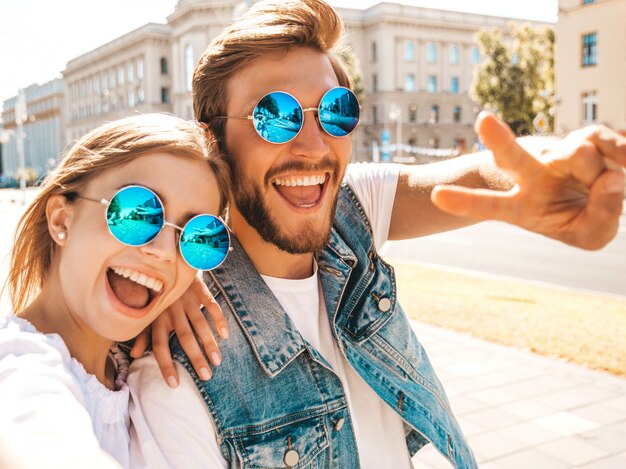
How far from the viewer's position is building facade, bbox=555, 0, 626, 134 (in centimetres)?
2594

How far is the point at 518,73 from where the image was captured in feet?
132

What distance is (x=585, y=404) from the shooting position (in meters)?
5.24

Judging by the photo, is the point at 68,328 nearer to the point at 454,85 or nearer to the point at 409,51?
the point at 409,51

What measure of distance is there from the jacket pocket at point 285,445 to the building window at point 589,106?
3004 centimetres

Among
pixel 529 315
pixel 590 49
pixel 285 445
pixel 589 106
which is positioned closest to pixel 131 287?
pixel 285 445

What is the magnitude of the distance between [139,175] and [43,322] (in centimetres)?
48

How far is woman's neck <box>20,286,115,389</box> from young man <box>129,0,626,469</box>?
0.16 m

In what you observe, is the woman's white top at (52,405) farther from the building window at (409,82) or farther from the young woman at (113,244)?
the building window at (409,82)

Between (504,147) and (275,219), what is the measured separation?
1054 mm

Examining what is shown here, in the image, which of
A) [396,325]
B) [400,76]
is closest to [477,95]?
[400,76]

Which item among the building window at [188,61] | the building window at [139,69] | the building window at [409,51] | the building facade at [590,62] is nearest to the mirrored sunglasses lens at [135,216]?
the building facade at [590,62]

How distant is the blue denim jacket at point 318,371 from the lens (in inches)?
70.3

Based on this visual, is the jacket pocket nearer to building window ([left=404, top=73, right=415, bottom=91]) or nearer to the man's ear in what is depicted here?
the man's ear

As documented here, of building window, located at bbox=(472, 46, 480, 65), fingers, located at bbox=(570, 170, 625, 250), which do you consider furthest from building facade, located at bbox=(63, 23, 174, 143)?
fingers, located at bbox=(570, 170, 625, 250)
